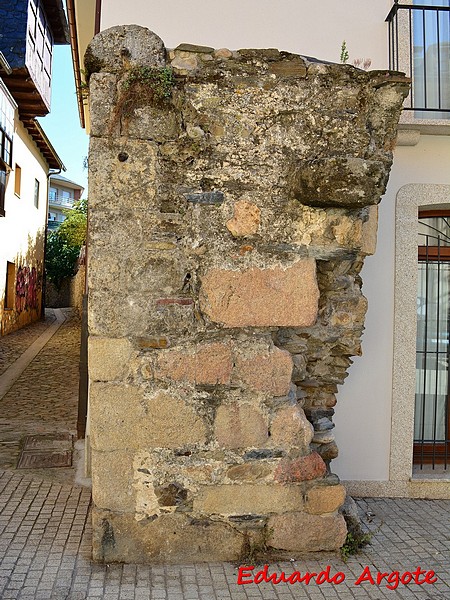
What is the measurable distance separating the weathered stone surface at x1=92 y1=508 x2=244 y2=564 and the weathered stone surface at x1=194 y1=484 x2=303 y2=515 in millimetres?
95

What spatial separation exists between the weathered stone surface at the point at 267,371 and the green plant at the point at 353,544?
101cm

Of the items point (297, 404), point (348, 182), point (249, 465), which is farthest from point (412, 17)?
point (249, 465)

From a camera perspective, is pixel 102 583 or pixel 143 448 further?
pixel 143 448

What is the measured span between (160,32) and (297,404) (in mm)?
3104

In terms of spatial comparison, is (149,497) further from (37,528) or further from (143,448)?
(37,528)

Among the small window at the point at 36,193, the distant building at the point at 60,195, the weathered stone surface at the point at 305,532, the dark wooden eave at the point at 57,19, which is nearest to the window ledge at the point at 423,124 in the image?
the weathered stone surface at the point at 305,532

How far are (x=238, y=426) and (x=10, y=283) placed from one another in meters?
13.6

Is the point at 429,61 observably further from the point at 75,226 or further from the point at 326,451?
the point at 75,226

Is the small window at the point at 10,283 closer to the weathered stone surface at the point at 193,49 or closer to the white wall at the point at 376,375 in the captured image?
the white wall at the point at 376,375

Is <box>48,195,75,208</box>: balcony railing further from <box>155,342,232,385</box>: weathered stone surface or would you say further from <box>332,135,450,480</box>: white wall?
<box>155,342,232,385</box>: weathered stone surface

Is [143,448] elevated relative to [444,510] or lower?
elevated

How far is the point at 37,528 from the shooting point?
3.92 metres

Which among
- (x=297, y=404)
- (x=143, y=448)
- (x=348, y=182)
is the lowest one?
(x=143, y=448)

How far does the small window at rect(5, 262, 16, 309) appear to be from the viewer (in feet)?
50.8
